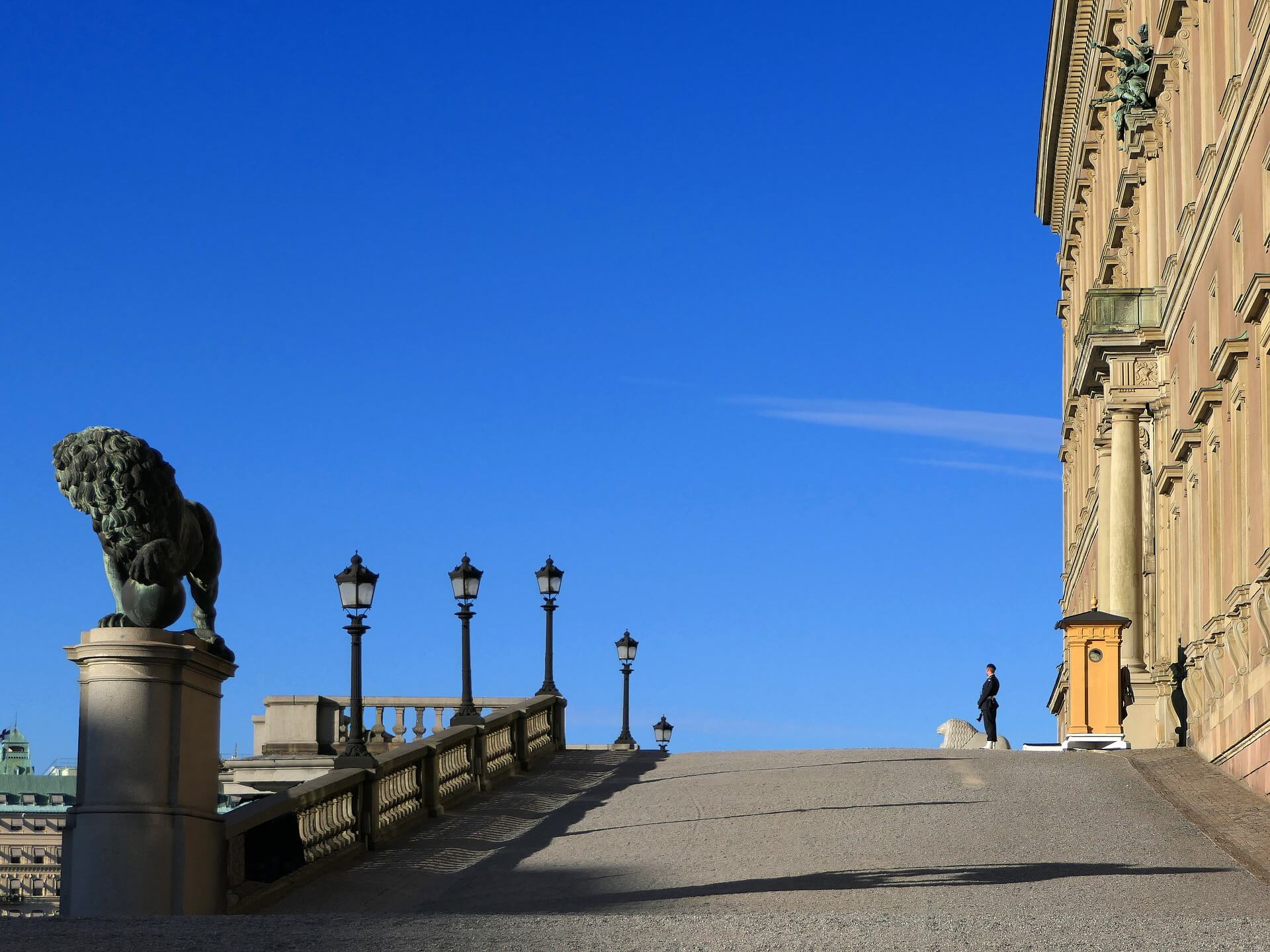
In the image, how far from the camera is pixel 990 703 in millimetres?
39094

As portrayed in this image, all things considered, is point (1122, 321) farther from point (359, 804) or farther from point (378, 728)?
point (359, 804)

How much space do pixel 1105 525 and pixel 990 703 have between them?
597 centimetres

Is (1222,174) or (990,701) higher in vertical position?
(1222,174)

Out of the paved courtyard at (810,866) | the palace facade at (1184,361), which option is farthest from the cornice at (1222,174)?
the paved courtyard at (810,866)

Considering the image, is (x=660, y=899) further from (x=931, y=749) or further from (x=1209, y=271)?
(x=1209, y=271)

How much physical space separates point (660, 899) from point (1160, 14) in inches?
965

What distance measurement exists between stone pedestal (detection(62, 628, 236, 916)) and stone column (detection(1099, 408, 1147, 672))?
26.7 m

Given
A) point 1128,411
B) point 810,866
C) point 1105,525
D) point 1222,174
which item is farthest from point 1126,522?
point 810,866

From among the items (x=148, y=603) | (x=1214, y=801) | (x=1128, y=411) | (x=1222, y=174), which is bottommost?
(x=1214, y=801)

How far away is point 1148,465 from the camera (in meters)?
40.9

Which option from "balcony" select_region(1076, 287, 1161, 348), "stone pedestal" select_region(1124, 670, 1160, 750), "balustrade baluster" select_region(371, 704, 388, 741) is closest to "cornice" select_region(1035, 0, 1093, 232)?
"balcony" select_region(1076, 287, 1161, 348)

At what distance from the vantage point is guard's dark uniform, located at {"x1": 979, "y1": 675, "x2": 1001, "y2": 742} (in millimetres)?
39031

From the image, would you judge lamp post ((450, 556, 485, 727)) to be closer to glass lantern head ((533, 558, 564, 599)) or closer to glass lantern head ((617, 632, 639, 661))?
glass lantern head ((533, 558, 564, 599))

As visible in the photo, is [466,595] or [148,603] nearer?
[148,603]
